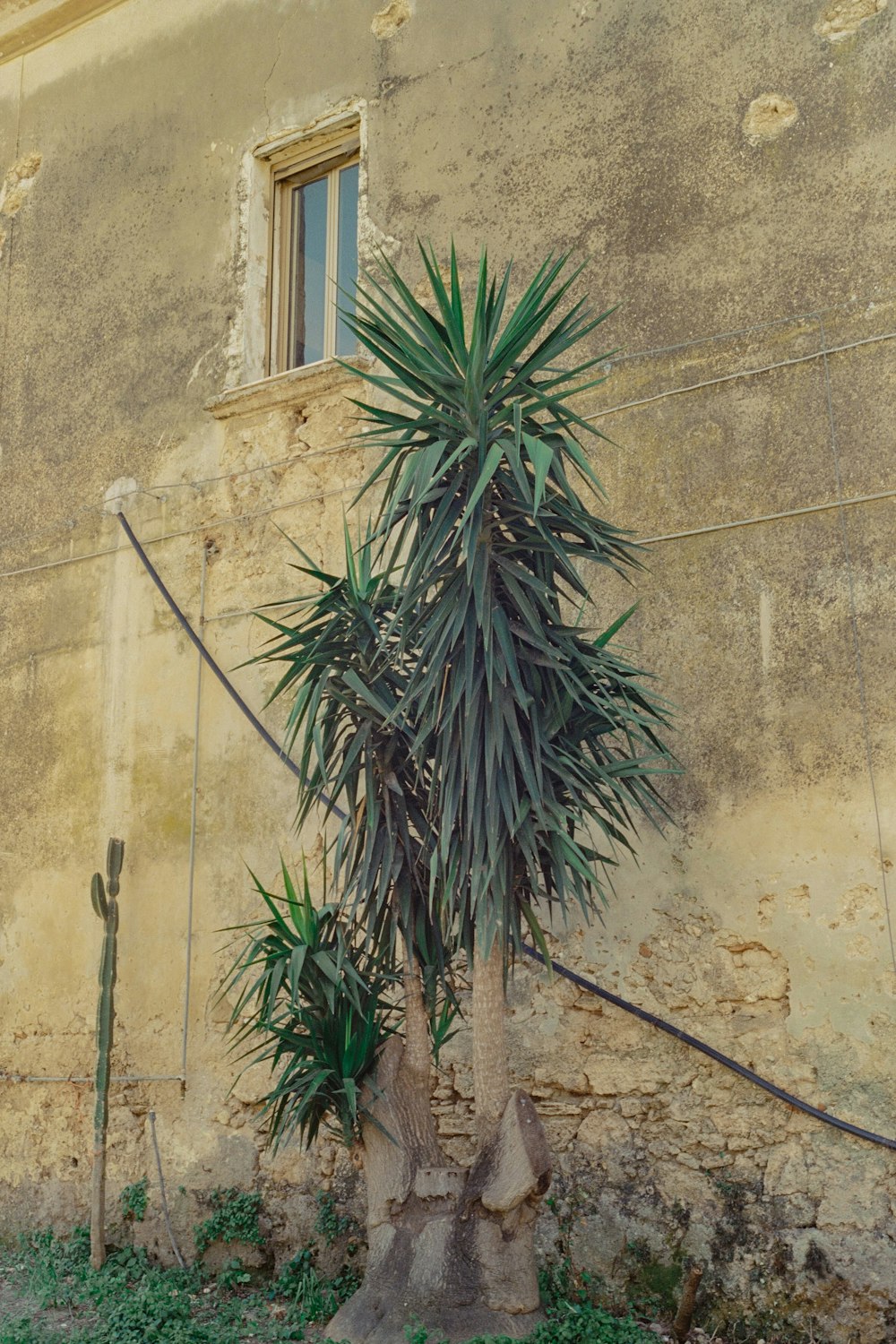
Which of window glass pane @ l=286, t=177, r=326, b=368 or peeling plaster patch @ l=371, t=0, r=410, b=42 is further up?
peeling plaster patch @ l=371, t=0, r=410, b=42

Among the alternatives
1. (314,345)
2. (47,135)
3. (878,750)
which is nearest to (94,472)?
(314,345)

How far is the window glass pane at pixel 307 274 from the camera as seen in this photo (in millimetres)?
6953

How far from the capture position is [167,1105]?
6.11 meters

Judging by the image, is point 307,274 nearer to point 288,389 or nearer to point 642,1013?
point 288,389

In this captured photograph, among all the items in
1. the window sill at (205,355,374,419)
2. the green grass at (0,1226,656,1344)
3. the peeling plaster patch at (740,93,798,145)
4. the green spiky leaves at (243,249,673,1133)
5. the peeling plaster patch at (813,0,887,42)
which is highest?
the peeling plaster patch at (813,0,887,42)

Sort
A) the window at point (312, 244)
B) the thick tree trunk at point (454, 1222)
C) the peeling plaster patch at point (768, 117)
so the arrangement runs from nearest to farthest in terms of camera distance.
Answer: the thick tree trunk at point (454, 1222), the peeling plaster patch at point (768, 117), the window at point (312, 244)

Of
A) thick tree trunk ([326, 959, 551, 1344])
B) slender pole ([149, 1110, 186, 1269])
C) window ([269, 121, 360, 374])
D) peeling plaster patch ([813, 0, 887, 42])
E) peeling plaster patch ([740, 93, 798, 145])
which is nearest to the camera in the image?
thick tree trunk ([326, 959, 551, 1344])

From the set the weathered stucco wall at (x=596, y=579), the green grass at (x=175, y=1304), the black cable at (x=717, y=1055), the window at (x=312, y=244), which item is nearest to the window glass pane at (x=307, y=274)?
the window at (x=312, y=244)

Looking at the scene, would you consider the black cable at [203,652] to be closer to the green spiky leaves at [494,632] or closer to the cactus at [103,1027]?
the cactus at [103,1027]

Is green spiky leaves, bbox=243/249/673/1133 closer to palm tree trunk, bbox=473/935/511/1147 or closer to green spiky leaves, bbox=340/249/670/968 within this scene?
green spiky leaves, bbox=340/249/670/968

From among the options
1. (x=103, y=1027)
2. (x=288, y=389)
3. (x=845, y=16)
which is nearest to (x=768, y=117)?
(x=845, y=16)

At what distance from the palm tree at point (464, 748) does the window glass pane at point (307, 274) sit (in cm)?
248

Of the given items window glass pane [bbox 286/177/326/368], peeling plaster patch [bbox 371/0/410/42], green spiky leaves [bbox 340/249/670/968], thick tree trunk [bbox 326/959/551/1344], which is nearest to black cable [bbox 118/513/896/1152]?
green spiky leaves [bbox 340/249/670/968]

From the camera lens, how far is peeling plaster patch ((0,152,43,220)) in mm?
7961
